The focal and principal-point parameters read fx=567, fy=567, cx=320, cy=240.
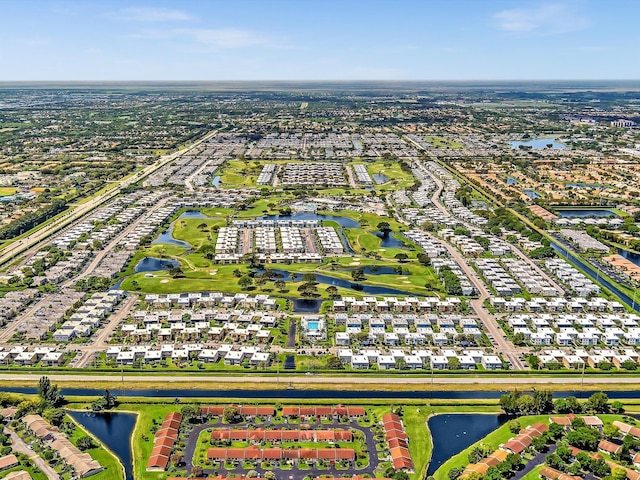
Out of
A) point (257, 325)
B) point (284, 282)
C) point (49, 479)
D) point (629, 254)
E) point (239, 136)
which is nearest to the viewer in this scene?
point (49, 479)

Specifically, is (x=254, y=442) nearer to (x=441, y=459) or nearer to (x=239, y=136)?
(x=441, y=459)

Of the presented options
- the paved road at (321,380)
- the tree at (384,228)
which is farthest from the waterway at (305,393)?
the tree at (384,228)

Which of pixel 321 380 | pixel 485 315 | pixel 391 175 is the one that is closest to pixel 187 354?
pixel 321 380

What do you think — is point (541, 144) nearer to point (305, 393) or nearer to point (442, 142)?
point (442, 142)

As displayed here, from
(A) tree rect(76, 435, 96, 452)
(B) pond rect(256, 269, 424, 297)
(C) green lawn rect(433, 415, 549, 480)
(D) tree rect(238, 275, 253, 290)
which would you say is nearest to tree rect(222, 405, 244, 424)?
(A) tree rect(76, 435, 96, 452)

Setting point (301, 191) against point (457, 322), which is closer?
point (457, 322)

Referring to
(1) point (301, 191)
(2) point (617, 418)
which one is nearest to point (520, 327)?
(2) point (617, 418)
